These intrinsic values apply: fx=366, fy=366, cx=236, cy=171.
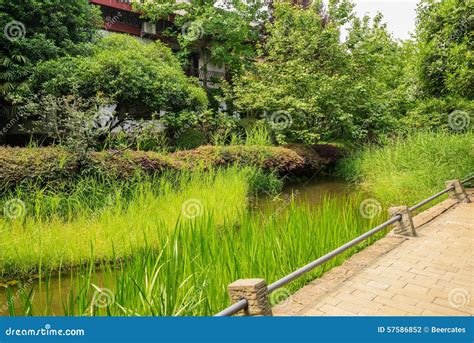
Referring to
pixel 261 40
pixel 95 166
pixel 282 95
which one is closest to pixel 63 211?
pixel 95 166

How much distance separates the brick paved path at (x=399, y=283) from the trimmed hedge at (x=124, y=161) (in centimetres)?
477

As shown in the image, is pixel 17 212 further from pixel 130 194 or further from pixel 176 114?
pixel 176 114

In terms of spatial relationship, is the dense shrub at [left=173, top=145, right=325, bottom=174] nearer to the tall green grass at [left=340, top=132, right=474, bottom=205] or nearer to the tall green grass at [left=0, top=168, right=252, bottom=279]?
the tall green grass at [left=0, top=168, right=252, bottom=279]

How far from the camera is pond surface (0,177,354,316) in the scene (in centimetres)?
385

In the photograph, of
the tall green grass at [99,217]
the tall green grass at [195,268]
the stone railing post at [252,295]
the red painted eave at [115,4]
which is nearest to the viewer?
the stone railing post at [252,295]

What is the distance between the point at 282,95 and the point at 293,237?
9514mm

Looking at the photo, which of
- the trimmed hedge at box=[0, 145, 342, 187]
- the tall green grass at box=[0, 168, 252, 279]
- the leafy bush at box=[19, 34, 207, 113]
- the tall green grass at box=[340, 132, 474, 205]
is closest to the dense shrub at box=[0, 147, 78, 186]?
the trimmed hedge at box=[0, 145, 342, 187]

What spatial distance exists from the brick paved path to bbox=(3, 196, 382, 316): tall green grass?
338 mm

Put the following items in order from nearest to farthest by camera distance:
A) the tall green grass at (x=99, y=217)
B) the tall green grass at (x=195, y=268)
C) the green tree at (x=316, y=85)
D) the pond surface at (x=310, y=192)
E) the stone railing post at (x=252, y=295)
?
1. the stone railing post at (x=252, y=295)
2. the tall green grass at (x=195, y=268)
3. the tall green grass at (x=99, y=217)
4. the pond surface at (x=310, y=192)
5. the green tree at (x=316, y=85)

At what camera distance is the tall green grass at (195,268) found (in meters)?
2.88

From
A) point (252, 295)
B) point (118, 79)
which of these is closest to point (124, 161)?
point (118, 79)

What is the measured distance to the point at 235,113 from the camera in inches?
621

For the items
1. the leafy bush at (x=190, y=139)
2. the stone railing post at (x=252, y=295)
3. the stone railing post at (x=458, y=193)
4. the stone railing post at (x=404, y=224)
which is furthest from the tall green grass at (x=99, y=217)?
the stone railing post at (x=458, y=193)

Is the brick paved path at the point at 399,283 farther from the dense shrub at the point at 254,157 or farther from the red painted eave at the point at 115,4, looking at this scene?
the red painted eave at the point at 115,4
